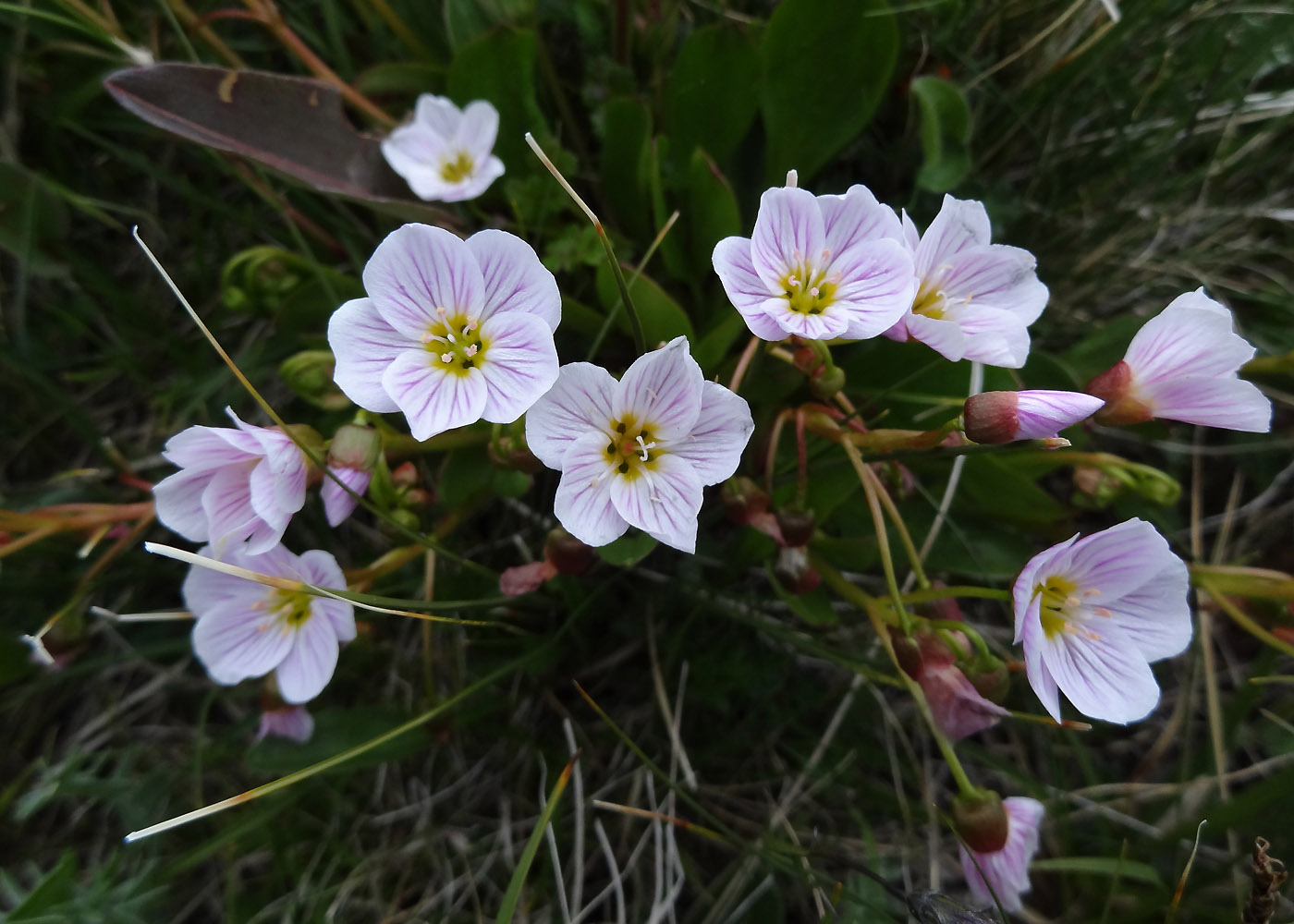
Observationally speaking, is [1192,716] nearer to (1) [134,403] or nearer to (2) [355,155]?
(2) [355,155]

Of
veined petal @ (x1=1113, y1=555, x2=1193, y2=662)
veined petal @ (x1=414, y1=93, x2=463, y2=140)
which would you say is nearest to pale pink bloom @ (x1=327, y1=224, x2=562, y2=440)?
veined petal @ (x1=414, y1=93, x2=463, y2=140)

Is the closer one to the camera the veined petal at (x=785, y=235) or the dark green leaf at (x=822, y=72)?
the veined petal at (x=785, y=235)

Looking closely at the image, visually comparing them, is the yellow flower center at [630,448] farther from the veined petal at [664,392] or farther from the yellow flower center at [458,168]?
the yellow flower center at [458,168]

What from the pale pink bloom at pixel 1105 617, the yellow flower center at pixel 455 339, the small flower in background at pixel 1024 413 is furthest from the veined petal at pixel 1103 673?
the yellow flower center at pixel 455 339

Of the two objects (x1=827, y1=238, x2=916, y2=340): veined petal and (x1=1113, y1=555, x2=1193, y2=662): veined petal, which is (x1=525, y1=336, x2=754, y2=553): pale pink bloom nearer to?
(x1=827, y1=238, x2=916, y2=340): veined petal

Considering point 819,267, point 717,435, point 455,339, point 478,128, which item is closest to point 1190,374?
point 819,267

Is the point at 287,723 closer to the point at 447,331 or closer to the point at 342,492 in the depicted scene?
the point at 342,492
